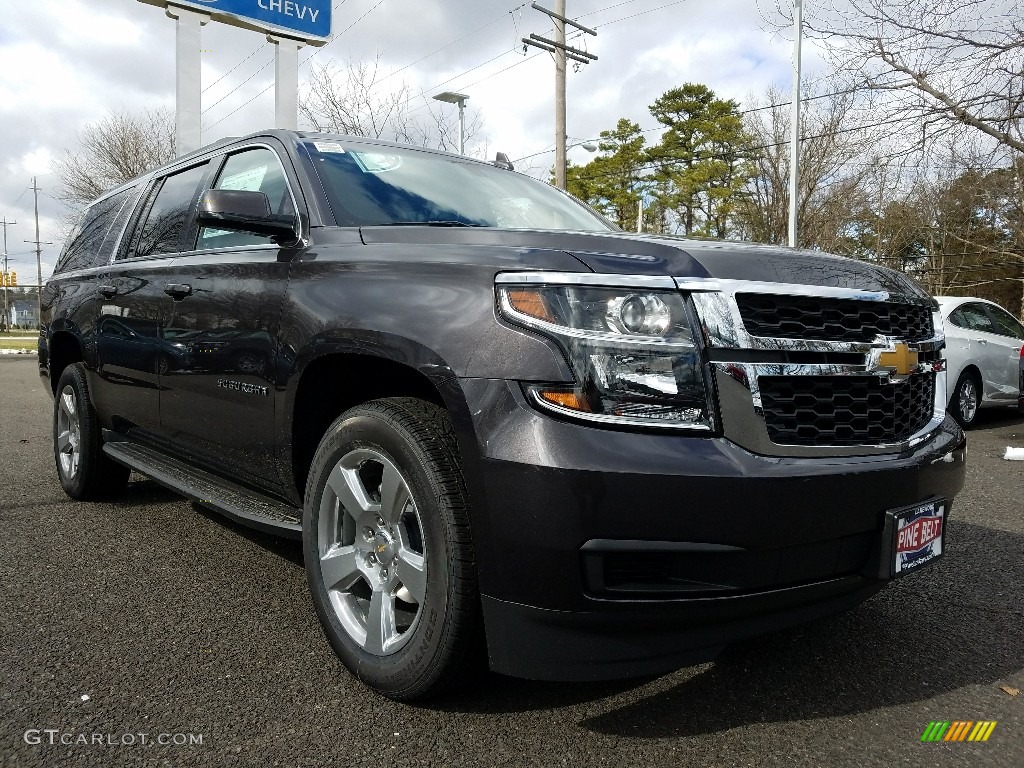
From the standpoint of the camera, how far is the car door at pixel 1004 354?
9.55m

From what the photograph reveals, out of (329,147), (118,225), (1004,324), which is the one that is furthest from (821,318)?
(1004,324)

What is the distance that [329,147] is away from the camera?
322cm

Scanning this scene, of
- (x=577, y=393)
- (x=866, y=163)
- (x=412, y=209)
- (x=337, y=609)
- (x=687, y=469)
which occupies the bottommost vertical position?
(x=337, y=609)

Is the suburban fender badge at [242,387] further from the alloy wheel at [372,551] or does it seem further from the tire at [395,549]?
the alloy wheel at [372,551]

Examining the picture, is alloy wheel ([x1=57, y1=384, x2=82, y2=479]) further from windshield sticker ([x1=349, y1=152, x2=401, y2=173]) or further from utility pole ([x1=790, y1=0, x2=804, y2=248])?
utility pole ([x1=790, y1=0, x2=804, y2=248])

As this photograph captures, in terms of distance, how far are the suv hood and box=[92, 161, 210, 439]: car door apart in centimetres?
159

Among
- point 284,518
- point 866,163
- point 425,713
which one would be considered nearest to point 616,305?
point 425,713

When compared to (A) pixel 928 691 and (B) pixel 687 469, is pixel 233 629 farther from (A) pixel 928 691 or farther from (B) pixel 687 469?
(A) pixel 928 691

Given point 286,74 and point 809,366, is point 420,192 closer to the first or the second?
point 809,366

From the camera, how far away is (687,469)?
1.84 metres

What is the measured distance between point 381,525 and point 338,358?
55 cm

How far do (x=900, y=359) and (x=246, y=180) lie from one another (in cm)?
265

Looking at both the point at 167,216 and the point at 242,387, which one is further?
the point at 167,216

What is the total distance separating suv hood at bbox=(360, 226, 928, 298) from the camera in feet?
6.66
